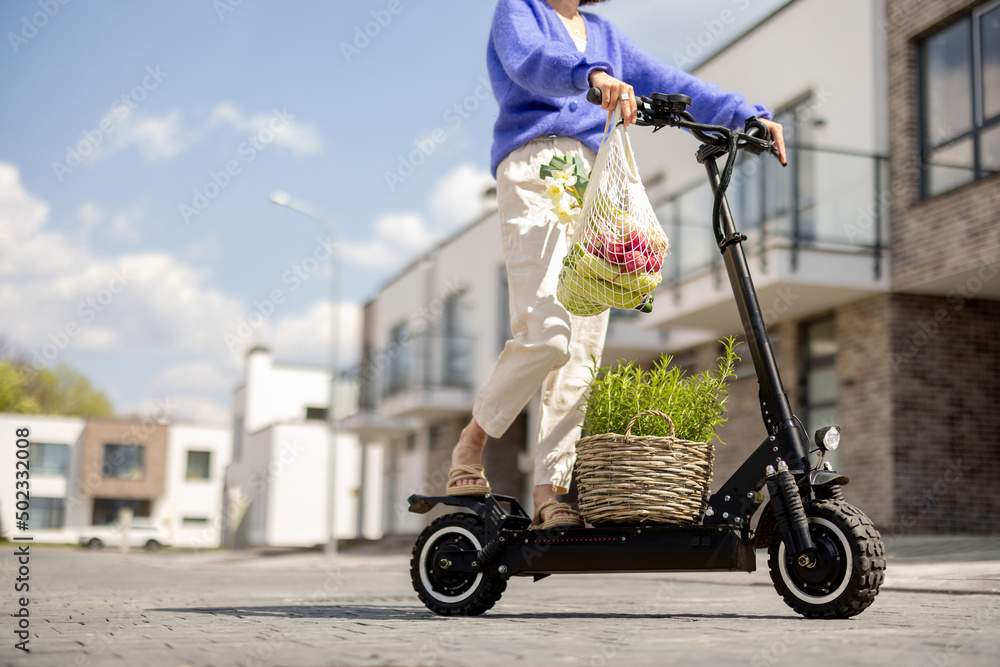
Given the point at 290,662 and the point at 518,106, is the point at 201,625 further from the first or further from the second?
the point at 518,106

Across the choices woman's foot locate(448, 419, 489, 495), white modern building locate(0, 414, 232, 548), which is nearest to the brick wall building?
woman's foot locate(448, 419, 489, 495)

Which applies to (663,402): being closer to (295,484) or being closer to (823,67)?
(823,67)

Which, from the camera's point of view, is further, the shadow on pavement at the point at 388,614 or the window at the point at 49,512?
the window at the point at 49,512

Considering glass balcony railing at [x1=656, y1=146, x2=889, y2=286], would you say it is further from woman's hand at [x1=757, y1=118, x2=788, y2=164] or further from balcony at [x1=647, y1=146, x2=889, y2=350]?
woman's hand at [x1=757, y1=118, x2=788, y2=164]

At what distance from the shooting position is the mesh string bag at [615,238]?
336 centimetres

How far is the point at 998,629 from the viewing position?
2818mm

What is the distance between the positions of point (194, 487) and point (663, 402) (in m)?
56.5

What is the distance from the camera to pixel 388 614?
3.73 m

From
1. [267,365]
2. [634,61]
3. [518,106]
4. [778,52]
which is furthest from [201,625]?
[267,365]

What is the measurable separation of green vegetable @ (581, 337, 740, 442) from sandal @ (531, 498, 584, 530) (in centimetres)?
28

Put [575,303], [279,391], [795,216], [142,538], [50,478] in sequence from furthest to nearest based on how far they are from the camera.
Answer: [50,478] → [279,391] → [142,538] → [795,216] → [575,303]

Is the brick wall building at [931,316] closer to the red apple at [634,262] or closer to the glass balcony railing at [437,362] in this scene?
the red apple at [634,262]

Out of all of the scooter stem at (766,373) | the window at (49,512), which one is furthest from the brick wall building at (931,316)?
the window at (49,512)

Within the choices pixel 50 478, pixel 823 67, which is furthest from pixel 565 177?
pixel 50 478
